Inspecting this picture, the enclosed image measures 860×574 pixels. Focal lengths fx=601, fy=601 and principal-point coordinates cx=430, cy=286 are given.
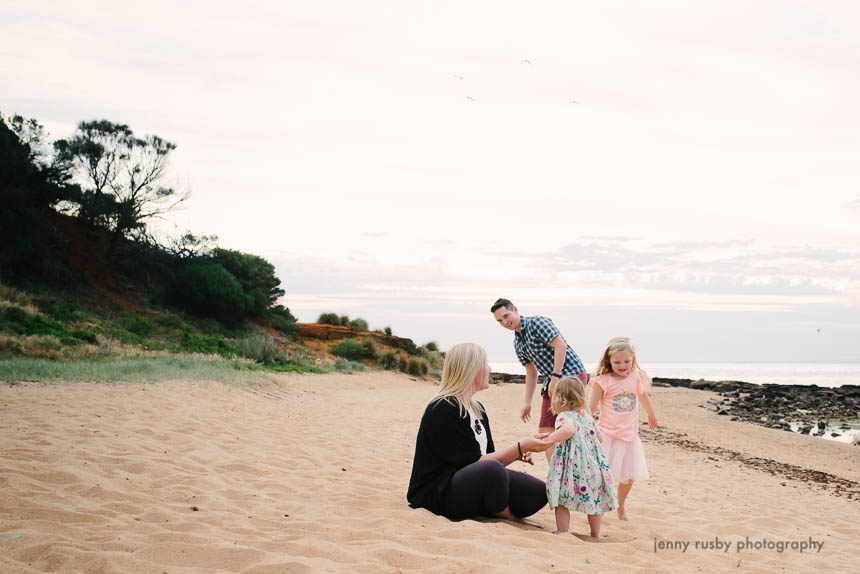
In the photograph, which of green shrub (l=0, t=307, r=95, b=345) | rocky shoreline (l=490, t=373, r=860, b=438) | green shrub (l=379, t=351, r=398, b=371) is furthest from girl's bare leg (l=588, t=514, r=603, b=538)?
green shrub (l=379, t=351, r=398, b=371)

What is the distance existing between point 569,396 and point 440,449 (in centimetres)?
110

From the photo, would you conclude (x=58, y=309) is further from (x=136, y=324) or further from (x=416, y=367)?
(x=416, y=367)

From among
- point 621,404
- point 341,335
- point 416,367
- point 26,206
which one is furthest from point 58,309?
point 621,404

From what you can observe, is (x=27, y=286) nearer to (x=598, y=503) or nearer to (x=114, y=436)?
(x=114, y=436)

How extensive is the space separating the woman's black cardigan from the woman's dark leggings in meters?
0.08

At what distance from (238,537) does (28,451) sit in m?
3.05

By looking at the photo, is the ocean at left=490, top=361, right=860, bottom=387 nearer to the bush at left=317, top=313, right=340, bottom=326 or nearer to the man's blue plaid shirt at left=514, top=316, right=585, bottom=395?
the bush at left=317, top=313, right=340, bottom=326

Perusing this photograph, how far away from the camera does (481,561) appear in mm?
3559

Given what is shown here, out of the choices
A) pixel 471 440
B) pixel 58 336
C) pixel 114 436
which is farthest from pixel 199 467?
pixel 58 336

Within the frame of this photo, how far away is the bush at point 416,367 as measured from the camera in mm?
29344

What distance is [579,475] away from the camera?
15.0 feet

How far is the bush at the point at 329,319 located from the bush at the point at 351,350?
6897 millimetres

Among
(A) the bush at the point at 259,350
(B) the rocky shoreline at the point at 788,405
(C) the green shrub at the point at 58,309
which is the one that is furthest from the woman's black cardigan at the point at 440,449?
(C) the green shrub at the point at 58,309

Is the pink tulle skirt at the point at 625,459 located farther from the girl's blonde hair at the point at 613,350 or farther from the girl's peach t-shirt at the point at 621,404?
the girl's blonde hair at the point at 613,350
